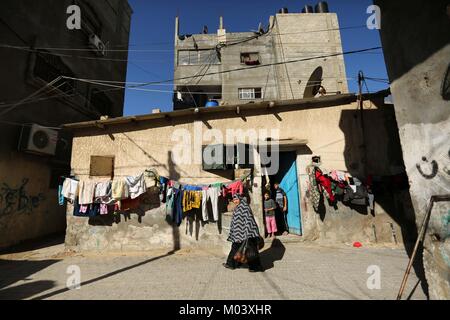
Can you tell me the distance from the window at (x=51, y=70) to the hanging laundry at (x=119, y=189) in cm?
654

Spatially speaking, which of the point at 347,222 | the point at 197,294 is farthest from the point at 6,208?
the point at 347,222

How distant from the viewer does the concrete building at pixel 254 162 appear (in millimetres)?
7301

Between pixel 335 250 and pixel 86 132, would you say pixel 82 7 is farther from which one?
pixel 335 250

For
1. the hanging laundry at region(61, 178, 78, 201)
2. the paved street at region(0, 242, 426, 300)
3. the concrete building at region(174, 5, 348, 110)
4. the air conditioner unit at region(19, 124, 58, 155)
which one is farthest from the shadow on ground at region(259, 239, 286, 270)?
the concrete building at region(174, 5, 348, 110)

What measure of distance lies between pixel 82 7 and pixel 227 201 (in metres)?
14.2

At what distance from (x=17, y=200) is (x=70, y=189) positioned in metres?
3.01

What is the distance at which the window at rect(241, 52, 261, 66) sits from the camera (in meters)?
19.8

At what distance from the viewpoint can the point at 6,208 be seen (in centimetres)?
823

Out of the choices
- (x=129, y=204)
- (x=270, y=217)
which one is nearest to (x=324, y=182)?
(x=270, y=217)

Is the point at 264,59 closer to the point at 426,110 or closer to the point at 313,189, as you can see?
the point at 313,189

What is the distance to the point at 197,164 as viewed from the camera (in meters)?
7.71

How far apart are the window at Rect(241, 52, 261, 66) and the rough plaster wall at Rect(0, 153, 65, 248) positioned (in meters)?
16.3

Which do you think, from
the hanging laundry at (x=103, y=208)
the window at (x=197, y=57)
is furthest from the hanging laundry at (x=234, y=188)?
the window at (x=197, y=57)

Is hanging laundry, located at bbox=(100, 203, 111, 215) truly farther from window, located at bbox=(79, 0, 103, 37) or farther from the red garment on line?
window, located at bbox=(79, 0, 103, 37)
